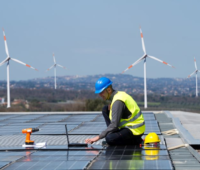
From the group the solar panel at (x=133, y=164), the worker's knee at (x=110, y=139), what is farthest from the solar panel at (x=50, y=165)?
the worker's knee at (x=110, y=139)

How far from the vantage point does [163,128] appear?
1410 centimetres

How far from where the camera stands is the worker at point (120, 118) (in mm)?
9023

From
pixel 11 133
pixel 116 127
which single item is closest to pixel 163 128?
pixel 11 133

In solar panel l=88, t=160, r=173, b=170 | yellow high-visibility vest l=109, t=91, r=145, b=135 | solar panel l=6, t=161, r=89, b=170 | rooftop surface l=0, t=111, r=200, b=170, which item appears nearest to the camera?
solar panel l=88, t=160, r=173, b=170

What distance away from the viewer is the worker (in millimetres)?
9023

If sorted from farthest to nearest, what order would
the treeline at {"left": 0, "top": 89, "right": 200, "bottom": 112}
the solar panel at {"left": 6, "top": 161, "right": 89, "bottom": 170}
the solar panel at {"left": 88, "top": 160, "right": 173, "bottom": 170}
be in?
1. the treeline at {"left": 0, "top": 89, "right": 200, "bottom": 112}
2. the solar panel at {"left": 6, "top": 161, "right": 89, "bottom": 170}
3. the solar panel at {"left": 88, "top": 160, "right": 173, "bottom": 170}

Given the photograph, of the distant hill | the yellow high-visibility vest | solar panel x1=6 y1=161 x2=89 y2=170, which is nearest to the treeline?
the distant hill

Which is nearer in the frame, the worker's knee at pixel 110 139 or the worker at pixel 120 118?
the worker at pixel 120 118

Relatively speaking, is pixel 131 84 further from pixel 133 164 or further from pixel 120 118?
pixel 133 164

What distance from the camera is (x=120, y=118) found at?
9125mm

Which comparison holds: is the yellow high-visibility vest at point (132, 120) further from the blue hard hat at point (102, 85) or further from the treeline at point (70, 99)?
the treeline at point (70, 99)

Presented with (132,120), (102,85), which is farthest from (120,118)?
(102,85)

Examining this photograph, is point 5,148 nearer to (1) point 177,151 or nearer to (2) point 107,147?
(2) point 107,147

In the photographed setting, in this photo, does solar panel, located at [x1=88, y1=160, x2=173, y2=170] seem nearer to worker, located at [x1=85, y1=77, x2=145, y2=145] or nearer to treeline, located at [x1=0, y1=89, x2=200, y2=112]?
worker, located at [x1=85, y1=77, x2=145, y2=145]
